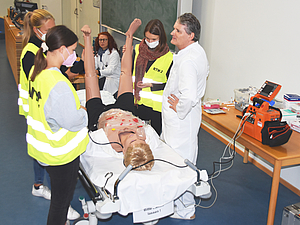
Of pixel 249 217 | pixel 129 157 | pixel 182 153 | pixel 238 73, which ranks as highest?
pixel 238 73

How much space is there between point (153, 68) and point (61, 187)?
4.53 feet

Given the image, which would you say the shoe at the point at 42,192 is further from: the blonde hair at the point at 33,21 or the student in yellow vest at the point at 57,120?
the blonde hair at the point at 33,21

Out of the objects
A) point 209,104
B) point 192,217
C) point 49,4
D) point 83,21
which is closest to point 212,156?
point 209,104

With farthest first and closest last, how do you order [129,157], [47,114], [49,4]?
[49,4] < [129,157] < [47,114]

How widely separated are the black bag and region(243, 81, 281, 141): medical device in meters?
0.05

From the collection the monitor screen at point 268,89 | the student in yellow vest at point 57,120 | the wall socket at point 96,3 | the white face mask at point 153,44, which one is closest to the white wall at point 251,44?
the monitor screen at point 268,89

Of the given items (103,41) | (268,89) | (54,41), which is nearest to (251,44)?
(268,89)

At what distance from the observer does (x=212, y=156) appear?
11.4ft

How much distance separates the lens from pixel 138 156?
183 centimetres

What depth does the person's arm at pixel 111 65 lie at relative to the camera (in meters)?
4.04

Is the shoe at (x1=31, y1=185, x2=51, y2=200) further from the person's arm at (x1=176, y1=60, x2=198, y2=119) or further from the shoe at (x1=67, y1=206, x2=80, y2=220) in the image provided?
the person's arm at (x1=176, y1=60, x2=198, y2=119)

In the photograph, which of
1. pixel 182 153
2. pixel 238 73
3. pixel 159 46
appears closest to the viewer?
pixel 182 153

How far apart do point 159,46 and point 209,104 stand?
2.36 ft

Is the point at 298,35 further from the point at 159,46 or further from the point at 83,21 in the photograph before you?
the point at 83,21
